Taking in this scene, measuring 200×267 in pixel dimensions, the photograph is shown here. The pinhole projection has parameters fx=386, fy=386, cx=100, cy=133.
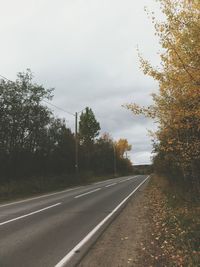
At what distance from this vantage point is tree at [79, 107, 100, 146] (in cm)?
8412

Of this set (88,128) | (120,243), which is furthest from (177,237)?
(88,128)

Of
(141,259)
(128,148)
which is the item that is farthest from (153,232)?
(128,148)

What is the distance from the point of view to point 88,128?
84375mm

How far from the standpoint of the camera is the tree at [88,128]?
84.1 meters

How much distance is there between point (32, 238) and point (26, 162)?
28.2 meters

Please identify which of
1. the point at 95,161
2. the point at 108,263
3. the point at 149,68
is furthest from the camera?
the point at 95,161

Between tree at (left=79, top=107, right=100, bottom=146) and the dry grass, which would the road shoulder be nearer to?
the dry grass

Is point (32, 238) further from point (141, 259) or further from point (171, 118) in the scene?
point (171, 118)

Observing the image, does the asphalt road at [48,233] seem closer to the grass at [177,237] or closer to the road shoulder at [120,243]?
the road shoulder at [120,243]

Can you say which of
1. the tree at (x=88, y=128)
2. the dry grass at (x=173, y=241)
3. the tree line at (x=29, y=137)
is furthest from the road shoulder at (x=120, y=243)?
the tree at (x=88, y=128)

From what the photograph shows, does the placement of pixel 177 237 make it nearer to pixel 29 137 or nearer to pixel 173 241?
pixel 173 241

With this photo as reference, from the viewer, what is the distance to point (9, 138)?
1441 inches

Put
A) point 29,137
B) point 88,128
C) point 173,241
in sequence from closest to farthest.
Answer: point 173,241, point 29,137, point 88,128

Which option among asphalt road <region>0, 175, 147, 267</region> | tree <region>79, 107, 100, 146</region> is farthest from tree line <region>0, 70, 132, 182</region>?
tree <region>79, 107, 100, 146</region>
